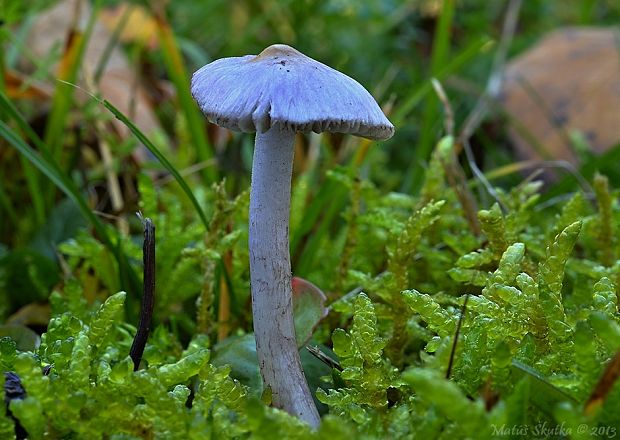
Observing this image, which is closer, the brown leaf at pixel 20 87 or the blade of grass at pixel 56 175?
the blade of grass at pixel 56 175

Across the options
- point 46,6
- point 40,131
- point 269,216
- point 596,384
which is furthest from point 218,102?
point 46,6

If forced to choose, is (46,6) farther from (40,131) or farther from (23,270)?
(23,270)

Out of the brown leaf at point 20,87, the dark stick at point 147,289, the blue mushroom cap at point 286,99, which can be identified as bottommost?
the dark stick at point 147,289

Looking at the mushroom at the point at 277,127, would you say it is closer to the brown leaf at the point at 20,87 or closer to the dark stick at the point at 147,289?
the dark stick at the point at 147,289

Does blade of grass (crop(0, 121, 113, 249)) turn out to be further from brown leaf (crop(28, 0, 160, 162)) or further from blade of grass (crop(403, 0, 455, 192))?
blade of grass (crop(403, 0, 455, 192))

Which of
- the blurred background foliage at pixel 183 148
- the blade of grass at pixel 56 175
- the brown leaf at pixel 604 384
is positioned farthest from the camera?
the blurred background foliage at pixel 183 148

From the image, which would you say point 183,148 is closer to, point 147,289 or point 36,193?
point 36,193

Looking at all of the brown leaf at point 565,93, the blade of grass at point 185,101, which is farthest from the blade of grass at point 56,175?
the brown leaf at point 565,93

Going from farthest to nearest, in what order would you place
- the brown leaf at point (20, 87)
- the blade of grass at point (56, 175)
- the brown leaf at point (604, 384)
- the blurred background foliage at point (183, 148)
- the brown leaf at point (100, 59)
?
the brown leaf at point (100, 59) < the brown leaf at point (20, 87) < the blurred background foliage at point (183, 148) < the blade of grass at point (56, 175) < the brown leaf at point (604, 384)
